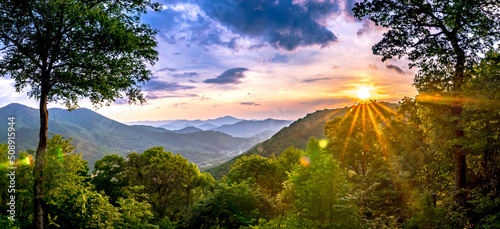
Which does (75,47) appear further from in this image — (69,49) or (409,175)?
(409,175)

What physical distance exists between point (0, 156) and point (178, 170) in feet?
55.3

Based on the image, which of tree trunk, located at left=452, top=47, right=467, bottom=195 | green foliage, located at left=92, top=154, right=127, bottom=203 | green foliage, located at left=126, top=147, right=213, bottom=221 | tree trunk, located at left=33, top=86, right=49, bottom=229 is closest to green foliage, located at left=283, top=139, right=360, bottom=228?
tree trunk, located at left=452, top=47, right=467, bottom=195

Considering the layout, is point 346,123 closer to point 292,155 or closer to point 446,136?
point 292,155

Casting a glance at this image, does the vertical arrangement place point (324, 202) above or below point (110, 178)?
above

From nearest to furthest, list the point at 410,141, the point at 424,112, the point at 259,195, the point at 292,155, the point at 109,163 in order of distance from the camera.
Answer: the point at 424,112, the point at 259,195, the point at 410,141, the point at 109,163, the point at 292,155

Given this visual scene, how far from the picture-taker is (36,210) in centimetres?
1091

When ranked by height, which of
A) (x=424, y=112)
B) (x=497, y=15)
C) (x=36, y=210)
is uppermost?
(x=497, y=15)

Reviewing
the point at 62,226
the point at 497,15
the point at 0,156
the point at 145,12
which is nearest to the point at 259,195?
the point at 62,226

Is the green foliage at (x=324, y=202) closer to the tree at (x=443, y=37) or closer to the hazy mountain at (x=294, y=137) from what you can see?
→ the tree at (x=443, y=37)

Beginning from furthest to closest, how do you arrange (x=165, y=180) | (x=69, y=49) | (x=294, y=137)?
(x=294, y=137), (x=165, y=180), (x=69, y=49)

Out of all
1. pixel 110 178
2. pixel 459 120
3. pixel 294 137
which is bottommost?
pixel 294 137

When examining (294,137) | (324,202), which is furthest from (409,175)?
(294,137)

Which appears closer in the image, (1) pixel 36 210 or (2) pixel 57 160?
(1) pixel 36 210

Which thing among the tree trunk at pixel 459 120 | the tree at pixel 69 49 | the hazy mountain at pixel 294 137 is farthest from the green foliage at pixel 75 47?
the hazy mountain at pixel 294 137
